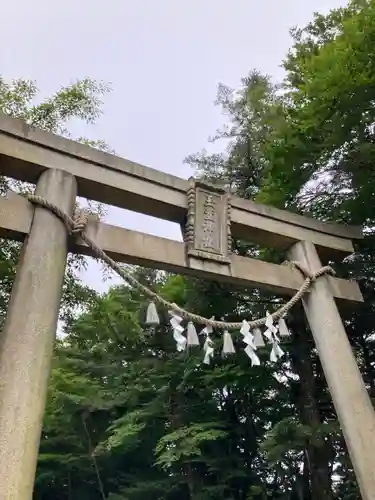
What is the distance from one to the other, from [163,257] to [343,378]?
181 cm

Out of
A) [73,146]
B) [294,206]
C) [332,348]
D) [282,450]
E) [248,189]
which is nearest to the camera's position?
[73,146]

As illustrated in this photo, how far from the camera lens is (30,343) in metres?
2.68

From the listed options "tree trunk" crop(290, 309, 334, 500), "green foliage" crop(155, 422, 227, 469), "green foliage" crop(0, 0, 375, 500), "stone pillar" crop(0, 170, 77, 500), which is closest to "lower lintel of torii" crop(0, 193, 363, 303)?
"stone pillar" crop(0, 170, 77, 500)

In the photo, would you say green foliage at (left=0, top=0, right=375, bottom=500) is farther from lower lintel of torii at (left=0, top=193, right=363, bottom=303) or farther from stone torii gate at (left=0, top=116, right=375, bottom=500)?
lower lintel of torii at (left=0, top=193, right=363, bottom=303)

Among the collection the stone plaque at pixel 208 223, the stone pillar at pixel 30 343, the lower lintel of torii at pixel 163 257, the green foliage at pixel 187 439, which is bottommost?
the stone pillar at pixel 30 343

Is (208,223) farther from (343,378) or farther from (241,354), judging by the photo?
(241,354)

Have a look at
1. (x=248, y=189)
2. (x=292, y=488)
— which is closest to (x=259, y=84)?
(x=248, y=189)

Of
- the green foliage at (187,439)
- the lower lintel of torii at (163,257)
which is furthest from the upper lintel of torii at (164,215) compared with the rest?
the green foliage at (187,439)

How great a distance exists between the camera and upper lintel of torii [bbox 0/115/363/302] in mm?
3404

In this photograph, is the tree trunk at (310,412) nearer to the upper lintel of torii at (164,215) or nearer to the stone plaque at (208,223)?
the upper lintel of torii at (164,215)

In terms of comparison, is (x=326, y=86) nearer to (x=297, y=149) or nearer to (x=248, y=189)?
(x=297, y=149)

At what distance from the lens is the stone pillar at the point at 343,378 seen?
3.40 metres

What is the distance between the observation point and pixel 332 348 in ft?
12.9

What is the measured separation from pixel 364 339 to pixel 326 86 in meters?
3.91
